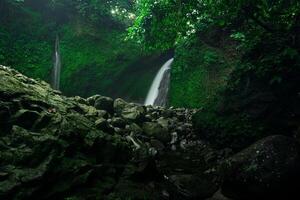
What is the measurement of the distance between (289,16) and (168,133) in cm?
590

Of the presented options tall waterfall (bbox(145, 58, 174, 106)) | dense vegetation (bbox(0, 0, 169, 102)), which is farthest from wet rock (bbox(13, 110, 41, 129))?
dense vegetation (bbox(0, 0, 169, 102))

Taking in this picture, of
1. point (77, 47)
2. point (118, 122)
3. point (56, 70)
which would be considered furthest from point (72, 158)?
point (77, 47)

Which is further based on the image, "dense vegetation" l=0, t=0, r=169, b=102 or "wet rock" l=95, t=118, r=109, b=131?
"dense vegetation" l=0, t=0, r=169, b=102

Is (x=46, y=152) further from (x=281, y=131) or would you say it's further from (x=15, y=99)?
(x=281, y=131)

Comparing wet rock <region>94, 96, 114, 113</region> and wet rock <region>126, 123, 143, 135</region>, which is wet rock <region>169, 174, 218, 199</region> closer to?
wet rock <region>126, 123, 143, 135</region>

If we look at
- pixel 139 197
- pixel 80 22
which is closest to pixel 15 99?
pixel 139 197

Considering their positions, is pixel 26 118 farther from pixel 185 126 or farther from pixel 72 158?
pixel 185 126

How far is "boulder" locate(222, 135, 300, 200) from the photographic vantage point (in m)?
6.67

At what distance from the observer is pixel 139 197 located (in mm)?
6836

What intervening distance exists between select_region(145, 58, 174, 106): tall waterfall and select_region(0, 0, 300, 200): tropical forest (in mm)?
2086

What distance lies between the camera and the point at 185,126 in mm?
12930

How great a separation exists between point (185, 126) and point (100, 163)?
536 cm

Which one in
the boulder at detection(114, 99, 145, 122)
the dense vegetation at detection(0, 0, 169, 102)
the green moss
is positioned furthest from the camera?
the dense vegetation at detection(0, 0, 169, 102)

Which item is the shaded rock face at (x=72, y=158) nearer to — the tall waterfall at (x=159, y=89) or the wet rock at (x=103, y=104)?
the wet rock at (x=103, y=104)
